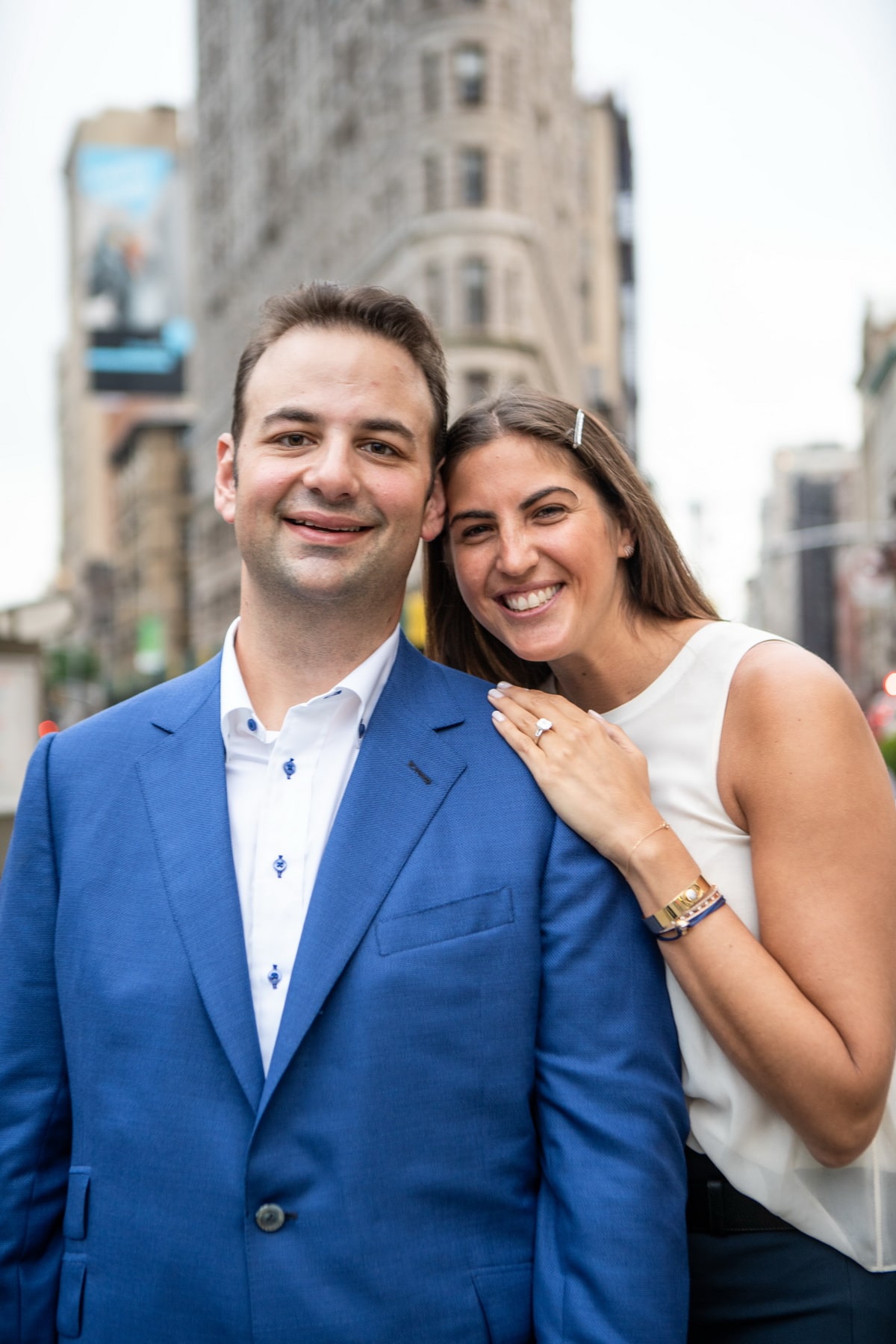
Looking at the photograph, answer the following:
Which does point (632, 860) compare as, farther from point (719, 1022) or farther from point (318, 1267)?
point (318, 1267)

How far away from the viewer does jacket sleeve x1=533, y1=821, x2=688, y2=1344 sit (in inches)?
88.4

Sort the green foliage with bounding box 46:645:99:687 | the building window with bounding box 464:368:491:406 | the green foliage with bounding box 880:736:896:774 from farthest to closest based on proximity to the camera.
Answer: the green foliage with bounding box 46:645:99:687, the building window with bounding box 464:368:491:406, the green foliage with bounding box 880:736:896:774

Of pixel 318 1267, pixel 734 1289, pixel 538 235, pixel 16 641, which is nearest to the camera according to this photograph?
pixel 318 1267

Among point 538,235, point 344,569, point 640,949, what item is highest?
A: point 538,235

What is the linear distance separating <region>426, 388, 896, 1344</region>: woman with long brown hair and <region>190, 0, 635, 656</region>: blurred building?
91.0 ft

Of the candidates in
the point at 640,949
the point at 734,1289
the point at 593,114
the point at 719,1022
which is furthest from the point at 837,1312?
the point at 593,114

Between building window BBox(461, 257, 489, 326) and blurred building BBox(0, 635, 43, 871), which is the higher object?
building window BBox(461, 257, 489, 326)

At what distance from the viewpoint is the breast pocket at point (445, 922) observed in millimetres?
2320

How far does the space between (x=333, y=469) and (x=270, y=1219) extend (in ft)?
4.86

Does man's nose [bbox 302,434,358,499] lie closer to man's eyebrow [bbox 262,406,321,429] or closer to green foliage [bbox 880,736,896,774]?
man's eyebrow [bbox 262,406,321,429]

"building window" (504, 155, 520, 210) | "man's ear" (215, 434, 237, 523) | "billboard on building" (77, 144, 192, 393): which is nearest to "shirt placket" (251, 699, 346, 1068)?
"man's ear" (215, 434, 237, 523)

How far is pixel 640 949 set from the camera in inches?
99.0

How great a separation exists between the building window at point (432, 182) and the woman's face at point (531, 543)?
40405 mm

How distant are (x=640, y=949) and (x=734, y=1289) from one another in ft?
2.54
